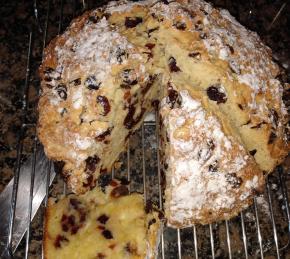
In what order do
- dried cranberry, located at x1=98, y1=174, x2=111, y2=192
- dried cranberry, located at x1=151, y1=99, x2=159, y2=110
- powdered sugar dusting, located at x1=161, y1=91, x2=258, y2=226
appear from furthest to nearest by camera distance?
dried cranberry, located at x1=151, y1=99, x2=159, y2=110
dried cranberry, located at x1=98, y1=174, x2=111, y2=192
powdered sugar dusting, located at x1=161, y1=91, x2=258, y2=226

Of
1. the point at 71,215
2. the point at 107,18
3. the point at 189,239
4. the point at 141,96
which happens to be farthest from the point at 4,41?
the point at 189,239

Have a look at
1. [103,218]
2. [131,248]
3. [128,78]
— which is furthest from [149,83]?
[131,248]

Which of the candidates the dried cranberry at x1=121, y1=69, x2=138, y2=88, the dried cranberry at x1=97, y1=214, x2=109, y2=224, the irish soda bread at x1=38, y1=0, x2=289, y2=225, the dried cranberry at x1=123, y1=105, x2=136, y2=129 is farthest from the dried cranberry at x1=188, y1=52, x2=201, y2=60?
the dried cranberry at x1=97, y1=214, x2=109, y2=224

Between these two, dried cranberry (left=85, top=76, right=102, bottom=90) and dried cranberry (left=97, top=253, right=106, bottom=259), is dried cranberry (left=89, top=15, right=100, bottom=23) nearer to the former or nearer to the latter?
dried cranberry (left=85, top=76, right=102, bottom=90)

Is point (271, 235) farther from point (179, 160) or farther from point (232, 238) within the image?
point (179, 160)

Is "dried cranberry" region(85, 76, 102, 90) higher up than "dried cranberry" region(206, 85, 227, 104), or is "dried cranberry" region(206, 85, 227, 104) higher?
"dried cranberry" region(206, 85, 227, 104)
